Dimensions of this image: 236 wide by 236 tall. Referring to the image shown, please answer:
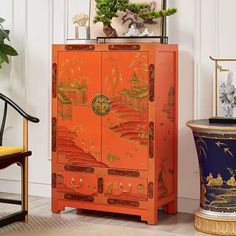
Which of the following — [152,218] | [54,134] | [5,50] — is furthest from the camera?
[5,50]

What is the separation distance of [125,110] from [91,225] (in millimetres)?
Answer: 889

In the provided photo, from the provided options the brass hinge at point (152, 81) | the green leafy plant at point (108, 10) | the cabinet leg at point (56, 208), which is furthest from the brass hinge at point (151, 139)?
the cabinet leg at point (56, 208)

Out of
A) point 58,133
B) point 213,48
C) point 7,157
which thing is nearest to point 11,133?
point 58,133

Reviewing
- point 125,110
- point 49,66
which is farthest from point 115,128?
point 49,66

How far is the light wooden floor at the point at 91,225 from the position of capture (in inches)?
180

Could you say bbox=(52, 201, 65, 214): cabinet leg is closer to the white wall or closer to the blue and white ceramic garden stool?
the white wall

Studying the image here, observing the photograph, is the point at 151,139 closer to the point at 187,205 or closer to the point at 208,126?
the point at 208,126

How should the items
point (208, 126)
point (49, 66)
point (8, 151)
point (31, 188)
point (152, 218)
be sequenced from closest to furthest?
point (208, 126) → point (8, 151) → point (152, 218) → point (49, 66) → point (31, 188)

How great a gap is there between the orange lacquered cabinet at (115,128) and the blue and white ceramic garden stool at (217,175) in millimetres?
366

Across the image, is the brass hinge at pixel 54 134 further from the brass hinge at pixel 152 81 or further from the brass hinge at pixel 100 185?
the brass hinge at pixel 152 81

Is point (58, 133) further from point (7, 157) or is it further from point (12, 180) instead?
point (12, 180)

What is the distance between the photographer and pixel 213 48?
16.3 ft

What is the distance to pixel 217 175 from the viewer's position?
452cm

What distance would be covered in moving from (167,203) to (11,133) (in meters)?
1.68
